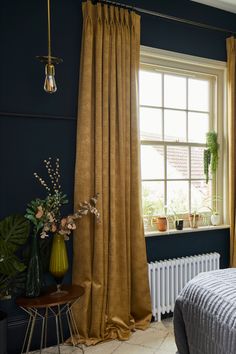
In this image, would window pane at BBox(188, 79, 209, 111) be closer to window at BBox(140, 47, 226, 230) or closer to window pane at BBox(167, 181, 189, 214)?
window at BBox(140, 47, 226, 230)

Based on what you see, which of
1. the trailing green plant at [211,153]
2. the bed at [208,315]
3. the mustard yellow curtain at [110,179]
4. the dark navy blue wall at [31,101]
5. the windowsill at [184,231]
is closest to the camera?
the bed at [208,315]

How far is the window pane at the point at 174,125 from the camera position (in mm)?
3229

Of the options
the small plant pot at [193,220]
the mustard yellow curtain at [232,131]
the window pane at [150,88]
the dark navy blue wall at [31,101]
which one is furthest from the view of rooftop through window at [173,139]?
the dark navy blue wall at [31,101]

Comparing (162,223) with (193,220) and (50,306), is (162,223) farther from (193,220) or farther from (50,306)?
(50,306)

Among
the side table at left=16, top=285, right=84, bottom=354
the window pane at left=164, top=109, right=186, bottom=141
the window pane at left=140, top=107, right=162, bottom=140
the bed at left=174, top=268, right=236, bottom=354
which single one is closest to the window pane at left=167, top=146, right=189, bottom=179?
the window pane at left=164, top=109, right=186, bottom=141

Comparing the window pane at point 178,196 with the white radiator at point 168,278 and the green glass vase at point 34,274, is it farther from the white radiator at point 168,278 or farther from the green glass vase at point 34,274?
the green glass vase at point 34,274

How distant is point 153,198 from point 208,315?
1.52m

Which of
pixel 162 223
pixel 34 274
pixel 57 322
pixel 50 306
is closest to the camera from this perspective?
pixel 50 306

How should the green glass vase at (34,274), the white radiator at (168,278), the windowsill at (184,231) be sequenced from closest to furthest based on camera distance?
1. the green glass vase at (34,274)
2. the white radiator at (168,278)
3. the windowsill at (184,231)

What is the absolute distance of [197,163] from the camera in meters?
3.39

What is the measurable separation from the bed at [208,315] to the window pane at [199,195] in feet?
4.35

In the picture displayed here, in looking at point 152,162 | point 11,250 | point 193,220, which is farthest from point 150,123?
A: point 11,250

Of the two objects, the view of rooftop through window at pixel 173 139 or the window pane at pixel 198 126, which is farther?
the window pane at pixel 198 126

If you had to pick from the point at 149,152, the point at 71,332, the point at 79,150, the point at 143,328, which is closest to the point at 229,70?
the point at 149,152
